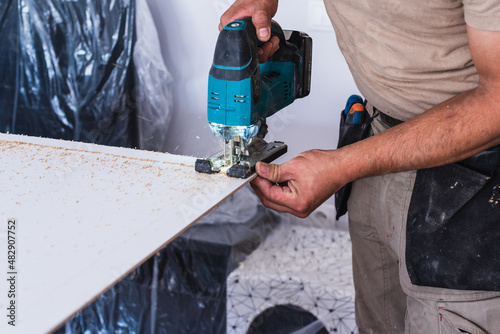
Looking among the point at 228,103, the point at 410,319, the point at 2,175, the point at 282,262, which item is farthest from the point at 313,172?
the point at 282,262

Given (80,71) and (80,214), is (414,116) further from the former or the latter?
(80,71)

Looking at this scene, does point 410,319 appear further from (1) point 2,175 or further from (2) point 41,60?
(2) point 41,60

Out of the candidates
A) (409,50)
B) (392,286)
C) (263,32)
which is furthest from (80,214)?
(392,286)

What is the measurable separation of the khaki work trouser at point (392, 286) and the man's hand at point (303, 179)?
198 millimetres

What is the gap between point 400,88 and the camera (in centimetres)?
120

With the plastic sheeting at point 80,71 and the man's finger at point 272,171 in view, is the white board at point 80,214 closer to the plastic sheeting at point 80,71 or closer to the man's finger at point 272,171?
the man's finger at point 272,171

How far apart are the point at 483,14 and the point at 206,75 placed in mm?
1704

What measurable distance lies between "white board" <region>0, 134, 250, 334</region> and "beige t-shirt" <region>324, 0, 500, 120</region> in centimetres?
44

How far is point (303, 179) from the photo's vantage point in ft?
3.97

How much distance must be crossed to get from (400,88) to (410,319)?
0.59m

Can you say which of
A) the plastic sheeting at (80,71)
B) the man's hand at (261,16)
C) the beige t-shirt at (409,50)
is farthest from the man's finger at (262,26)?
the plastic sheeting at (80,71)

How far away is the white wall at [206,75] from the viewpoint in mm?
2240

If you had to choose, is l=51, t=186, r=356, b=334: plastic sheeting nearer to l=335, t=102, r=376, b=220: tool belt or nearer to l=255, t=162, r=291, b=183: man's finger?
l=335, t=102, r=376, b=220: tool belt

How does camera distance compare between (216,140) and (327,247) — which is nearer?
(327,247)
